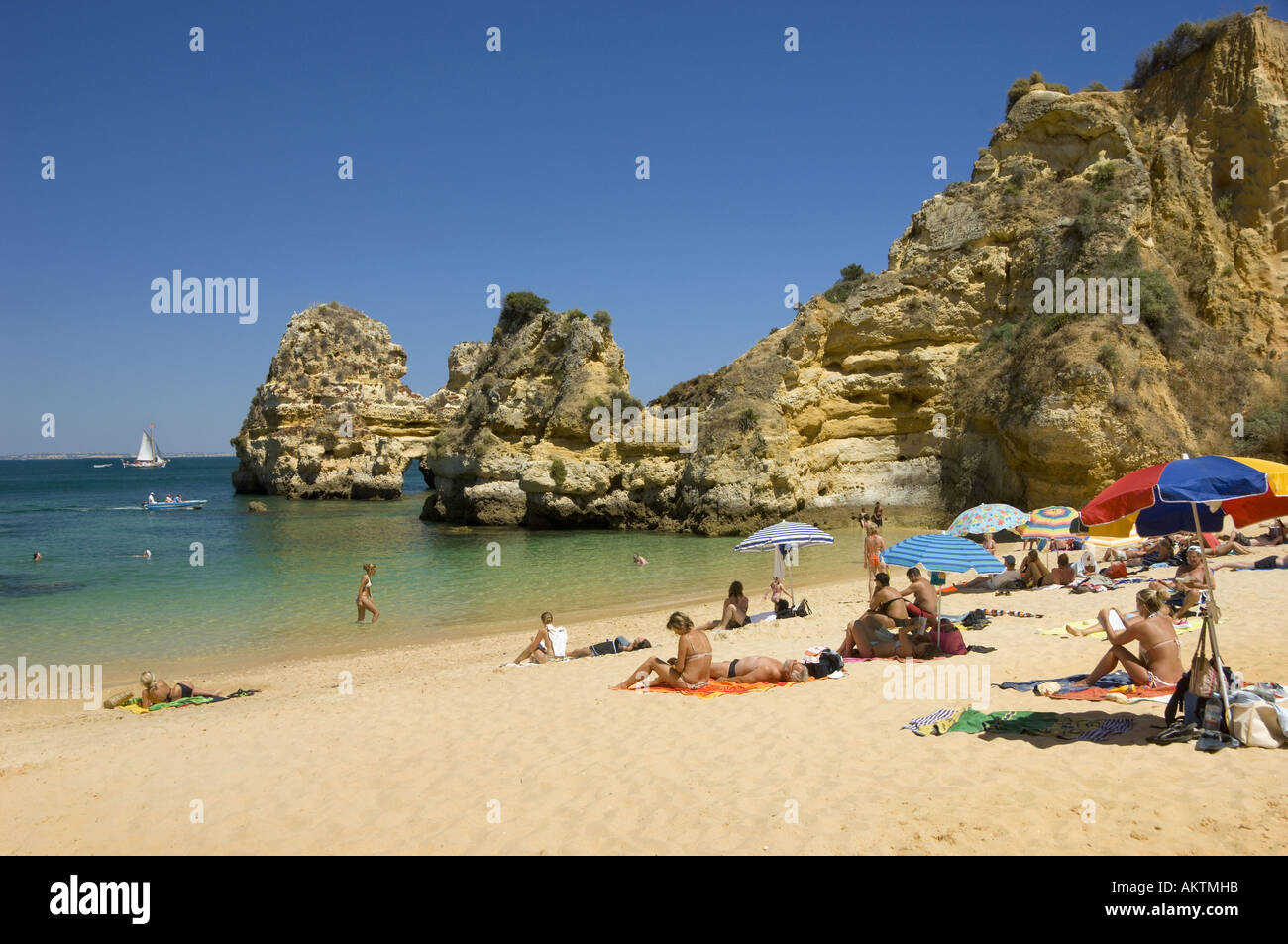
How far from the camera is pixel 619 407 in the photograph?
30.0 metres

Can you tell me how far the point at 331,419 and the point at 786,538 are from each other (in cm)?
4244

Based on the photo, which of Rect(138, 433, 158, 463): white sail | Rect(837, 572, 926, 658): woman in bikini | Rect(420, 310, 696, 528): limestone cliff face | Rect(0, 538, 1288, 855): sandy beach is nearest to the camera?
Rect(0, 538, 1288, 855): sandy beach

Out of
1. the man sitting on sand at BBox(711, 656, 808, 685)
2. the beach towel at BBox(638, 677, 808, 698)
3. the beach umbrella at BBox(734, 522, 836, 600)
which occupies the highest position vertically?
the beach umbrella at BBox(734, 522, 836, 600)

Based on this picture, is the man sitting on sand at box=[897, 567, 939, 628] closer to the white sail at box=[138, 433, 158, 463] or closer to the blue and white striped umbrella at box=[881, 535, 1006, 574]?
the blue and white striped umbrella at box=[881, 535, 1006, 574]

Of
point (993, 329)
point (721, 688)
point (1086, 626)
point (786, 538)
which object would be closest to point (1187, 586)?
point (1086, 626)

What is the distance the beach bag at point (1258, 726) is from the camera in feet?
17.7

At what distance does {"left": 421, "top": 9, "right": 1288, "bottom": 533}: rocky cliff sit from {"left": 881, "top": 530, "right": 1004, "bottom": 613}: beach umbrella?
47.4 ft

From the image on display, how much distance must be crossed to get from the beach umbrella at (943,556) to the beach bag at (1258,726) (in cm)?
362

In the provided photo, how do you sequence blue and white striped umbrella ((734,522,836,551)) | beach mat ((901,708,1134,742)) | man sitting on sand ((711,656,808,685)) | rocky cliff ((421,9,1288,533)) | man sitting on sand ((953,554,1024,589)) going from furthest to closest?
rocky cliff ((421,9,1288,533)) < man sitting on sand ((953,554,1024,589)) < blue and white striped umbrella ((734,522,836,551)) < man sitting on sand ((711,656,808,685)) < beach mat ((901,708,1134,742))

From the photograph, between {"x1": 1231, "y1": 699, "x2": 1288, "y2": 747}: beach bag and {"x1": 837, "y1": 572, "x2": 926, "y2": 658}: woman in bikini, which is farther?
{"x1": 837, "y1": 572, "x2": 926, "y2": 658}: woman in bikini

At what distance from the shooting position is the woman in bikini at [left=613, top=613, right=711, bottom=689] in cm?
857

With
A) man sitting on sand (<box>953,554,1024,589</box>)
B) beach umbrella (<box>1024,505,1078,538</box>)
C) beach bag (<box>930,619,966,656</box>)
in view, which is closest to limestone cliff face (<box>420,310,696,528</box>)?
beach umbrella (<box>1024,505,1078,538</box>)
